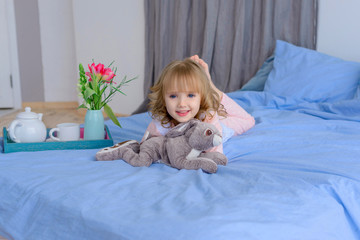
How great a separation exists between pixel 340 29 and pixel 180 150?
1878 mm

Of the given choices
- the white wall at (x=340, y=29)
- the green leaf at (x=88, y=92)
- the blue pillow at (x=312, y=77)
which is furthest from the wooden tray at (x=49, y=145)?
the white wall at (x=340, y=29)

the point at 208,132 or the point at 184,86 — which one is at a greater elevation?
the point at 184,86

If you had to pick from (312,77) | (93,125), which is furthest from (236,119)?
(312,77)

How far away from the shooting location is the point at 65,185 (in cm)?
95

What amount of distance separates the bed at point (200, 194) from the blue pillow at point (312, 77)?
2.21 feet

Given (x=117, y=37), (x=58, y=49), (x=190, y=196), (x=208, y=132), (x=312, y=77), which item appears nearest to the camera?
(x=190, y=196)

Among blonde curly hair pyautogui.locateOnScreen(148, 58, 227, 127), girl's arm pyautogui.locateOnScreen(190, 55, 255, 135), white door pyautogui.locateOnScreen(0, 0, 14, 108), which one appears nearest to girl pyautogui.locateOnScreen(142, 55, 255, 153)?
blonde curly hair pyautogui.locateOnScreen(148, 58, 227, 127)

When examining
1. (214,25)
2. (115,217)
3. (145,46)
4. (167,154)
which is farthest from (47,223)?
(145,46)

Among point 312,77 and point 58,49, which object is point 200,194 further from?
point 58,49

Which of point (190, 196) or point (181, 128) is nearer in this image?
point (190, 196)

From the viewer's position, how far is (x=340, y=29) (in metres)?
2.57

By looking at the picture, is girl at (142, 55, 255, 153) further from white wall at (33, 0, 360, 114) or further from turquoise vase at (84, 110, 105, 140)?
white wall at (33, 0, 360, 114)

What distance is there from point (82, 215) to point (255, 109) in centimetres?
132

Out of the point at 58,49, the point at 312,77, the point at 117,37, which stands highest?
the point at 117,37
